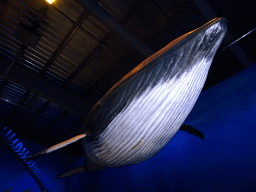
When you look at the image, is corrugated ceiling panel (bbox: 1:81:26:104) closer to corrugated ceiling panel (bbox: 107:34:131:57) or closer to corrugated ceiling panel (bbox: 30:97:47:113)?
corrugated ceiling panel (bbox: 30:97:47:113)

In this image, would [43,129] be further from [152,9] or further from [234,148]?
[234,148]

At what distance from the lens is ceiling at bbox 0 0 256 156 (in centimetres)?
345

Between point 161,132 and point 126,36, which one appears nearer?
point 161,132

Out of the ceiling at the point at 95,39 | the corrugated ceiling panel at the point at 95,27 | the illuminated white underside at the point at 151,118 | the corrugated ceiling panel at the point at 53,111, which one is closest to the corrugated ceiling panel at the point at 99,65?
the ceiling at the point at 95,39

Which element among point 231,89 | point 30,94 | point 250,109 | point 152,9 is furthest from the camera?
point 30,94

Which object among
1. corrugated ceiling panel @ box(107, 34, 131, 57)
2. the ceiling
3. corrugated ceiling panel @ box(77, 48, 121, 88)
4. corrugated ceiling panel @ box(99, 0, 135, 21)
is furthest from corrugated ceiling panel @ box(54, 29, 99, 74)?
corrugated ceiling panel @ box(99, 0, 135, 21)

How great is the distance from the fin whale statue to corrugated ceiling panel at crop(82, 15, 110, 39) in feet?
10.9

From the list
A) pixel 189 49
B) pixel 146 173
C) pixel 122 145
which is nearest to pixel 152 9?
pixel 189 49

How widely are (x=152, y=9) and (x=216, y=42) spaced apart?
319 centimetres

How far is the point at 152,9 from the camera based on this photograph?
3508 millimetres

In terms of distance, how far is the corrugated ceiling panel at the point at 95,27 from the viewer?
3.81 m

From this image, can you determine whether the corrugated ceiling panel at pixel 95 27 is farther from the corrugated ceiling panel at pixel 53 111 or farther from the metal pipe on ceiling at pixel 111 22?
the corrugated ceiling panel at pixel 53 111

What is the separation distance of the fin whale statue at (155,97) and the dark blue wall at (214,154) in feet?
6.43

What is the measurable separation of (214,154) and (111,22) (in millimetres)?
3755
